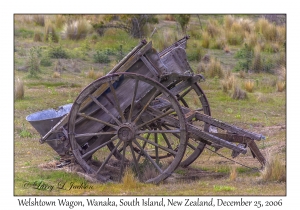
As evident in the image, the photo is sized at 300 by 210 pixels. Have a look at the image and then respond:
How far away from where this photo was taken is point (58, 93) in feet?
52.4

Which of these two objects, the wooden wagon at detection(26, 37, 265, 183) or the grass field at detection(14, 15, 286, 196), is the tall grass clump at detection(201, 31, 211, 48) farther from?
the wooden wagon at detection(26, 37, 265, 183)

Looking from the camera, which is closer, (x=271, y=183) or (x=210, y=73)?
(x=271, y=183)

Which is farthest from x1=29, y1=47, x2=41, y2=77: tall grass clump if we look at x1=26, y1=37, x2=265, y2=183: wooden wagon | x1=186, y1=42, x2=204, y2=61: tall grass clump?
x1=26, y1=37, x2=265, y2=183: wooden wagon

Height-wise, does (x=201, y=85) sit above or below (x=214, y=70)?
below

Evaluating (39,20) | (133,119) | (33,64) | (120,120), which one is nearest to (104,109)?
(120,120)

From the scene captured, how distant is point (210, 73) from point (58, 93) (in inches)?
198

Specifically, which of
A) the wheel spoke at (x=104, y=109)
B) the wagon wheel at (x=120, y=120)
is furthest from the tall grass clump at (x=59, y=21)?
the wheel spoke at (x=104, y=109)

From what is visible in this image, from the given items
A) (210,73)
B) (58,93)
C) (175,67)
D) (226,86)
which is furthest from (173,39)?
(175,67)

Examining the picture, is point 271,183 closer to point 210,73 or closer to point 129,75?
point 129,75

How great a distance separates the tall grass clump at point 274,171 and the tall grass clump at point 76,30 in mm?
14419

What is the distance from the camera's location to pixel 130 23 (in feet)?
74.7

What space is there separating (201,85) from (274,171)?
859 cm

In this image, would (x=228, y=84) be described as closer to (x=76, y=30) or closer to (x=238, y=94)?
(x=238, y=94)

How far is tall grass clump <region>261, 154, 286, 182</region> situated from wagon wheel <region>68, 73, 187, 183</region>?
131 cm
